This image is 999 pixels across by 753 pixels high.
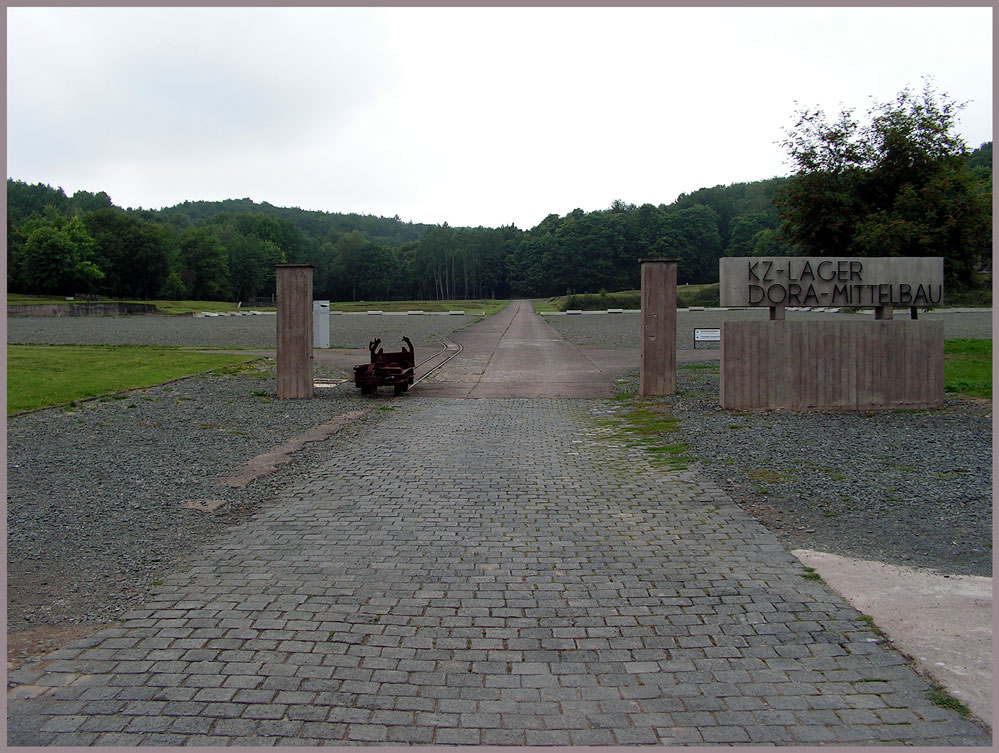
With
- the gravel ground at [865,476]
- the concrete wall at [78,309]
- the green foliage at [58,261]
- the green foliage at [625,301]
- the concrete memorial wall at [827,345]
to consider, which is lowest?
the gravel ground at [865,476]

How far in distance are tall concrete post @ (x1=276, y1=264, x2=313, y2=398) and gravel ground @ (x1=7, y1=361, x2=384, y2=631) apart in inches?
28.0

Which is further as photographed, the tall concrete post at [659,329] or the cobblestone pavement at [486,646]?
the tall concrete post at [659,329]

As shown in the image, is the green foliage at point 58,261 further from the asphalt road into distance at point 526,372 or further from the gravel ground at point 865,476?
the gravel ground at point 865,476

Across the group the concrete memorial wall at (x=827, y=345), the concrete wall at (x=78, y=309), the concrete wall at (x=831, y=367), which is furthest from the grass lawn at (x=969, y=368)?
the concrete wall at (x=78, y=309)

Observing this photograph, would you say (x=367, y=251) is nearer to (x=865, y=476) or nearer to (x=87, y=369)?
(x=87, y=369)

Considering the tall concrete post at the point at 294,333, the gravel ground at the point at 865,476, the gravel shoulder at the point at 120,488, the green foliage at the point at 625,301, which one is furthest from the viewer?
the green foliage at the point at 625,301

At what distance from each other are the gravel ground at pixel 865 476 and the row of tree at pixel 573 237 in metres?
9.15

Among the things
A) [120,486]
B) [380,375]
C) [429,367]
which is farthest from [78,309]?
[120,486]

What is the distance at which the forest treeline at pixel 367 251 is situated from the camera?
87.9 meters

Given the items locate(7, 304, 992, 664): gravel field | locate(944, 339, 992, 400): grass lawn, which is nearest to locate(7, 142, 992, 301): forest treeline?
locate(944, 339, 992, 400): grass lawn

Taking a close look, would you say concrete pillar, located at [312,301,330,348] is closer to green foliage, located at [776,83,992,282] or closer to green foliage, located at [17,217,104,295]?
green foliage, located at [776,83,992,282]

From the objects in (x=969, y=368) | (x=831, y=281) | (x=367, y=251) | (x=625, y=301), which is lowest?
(x=969, y=368)

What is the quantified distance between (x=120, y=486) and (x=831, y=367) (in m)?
11.1

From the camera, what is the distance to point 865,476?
8.03 m
